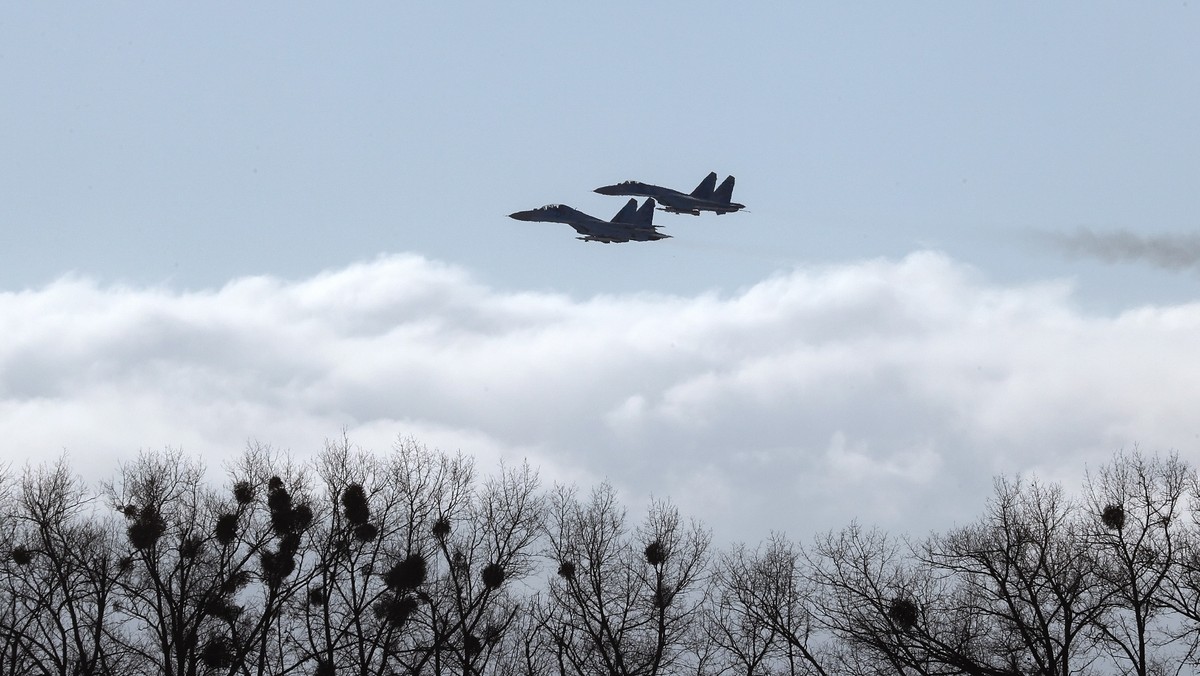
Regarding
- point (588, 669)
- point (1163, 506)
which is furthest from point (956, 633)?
point (588, 669)

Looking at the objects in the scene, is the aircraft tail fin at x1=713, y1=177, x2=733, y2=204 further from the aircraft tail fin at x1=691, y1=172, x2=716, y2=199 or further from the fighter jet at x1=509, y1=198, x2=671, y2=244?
the fighter jet at x1=509, y1=198, x2=671, y2=244

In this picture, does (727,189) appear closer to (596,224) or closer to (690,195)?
(690,195)

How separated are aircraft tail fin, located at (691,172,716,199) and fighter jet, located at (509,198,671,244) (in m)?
4.55

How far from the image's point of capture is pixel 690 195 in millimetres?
70750

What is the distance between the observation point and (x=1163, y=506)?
39.5 m

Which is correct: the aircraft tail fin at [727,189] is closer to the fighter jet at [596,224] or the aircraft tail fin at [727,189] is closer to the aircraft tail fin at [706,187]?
the aircraft tail fin at [706,187]

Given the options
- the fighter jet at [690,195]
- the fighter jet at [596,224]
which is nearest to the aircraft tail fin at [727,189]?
the fighter jet at [690,195]

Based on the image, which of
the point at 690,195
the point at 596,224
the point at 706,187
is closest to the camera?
the point at 596,224

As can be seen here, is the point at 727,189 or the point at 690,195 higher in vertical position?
the point at 727,189

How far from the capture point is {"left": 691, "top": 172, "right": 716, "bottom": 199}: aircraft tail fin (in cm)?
7658

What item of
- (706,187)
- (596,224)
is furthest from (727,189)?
(596,224)

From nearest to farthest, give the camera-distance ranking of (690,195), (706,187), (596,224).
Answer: (596,224) → (690,195) → (706,187)

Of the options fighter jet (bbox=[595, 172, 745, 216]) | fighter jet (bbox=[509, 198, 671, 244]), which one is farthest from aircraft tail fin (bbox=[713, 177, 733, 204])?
fighter jet (bbox=[509, 198, 671, 244])

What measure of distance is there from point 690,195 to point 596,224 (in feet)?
25.9
